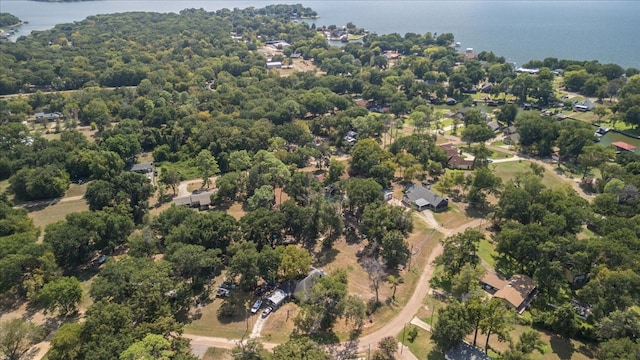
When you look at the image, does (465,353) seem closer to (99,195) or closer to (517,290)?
(517,290)

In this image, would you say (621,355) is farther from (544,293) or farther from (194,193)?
(194,193)

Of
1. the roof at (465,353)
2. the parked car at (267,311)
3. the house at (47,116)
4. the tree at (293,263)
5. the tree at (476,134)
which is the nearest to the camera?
the roof at (465,353)

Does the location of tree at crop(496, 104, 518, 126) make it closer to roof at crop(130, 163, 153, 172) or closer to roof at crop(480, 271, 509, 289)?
roof at crop(480, 271, 509, 289)

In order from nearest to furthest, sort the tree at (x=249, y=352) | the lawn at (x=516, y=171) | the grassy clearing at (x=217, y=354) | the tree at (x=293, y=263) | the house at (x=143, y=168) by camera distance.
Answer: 1. the tree at (x=249, y=352)
2. the grassy clearing at (x=217, y=354)
3. the tree at (x=293, y=263)
4. the lawn at (x=516, y=171)
5. the house at (x=143, y=168)

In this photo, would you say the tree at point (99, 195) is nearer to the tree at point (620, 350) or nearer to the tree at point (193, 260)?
the tree at point (193, 260)

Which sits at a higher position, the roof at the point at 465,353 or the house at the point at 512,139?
the house at the point at 512,139

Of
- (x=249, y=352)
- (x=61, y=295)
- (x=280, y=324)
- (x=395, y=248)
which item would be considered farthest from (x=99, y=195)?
(x=395, y=248)

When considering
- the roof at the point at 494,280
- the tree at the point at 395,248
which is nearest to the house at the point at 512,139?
the roof at the point at 494,280

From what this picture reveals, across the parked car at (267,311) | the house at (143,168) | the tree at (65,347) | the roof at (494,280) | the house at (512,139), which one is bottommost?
the parked car at (267,311)
